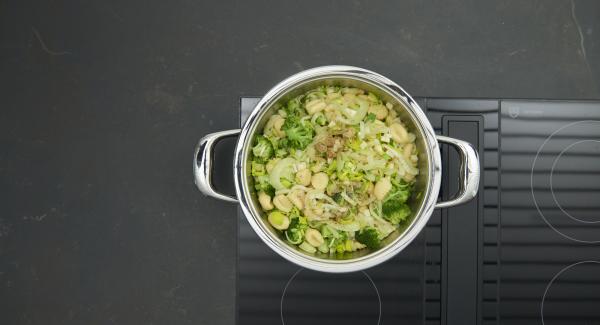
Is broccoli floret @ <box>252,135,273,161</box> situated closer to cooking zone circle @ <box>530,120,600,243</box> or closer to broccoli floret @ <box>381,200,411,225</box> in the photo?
broccoli floret @ <box>381,200,411,225</box>

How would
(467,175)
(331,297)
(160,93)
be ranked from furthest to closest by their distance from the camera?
1. (160,93)
2. (331,297)
3. (467,175)

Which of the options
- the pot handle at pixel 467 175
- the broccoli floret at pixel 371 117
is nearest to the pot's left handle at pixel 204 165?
the broccoli floret at pixel 371 117

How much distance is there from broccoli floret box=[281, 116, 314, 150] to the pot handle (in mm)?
272

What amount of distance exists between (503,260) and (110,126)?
1126mm

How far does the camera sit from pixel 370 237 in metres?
1.00

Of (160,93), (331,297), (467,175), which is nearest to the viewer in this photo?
(467,175)

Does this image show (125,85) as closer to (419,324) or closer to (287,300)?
(287,300)

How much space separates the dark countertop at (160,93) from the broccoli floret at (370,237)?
0.48m

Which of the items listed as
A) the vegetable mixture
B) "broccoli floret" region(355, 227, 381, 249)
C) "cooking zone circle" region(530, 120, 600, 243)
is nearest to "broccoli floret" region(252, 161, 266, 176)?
the vegetable mixture

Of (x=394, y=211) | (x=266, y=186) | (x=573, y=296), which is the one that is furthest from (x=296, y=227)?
(x=573, y=296)

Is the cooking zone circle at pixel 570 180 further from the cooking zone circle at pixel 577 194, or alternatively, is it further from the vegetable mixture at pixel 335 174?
the vegetable mixture at pixel 335 174

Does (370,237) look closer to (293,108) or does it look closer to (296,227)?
(296,227)

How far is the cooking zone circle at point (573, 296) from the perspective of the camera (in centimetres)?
A: 119

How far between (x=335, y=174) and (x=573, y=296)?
0.71m
